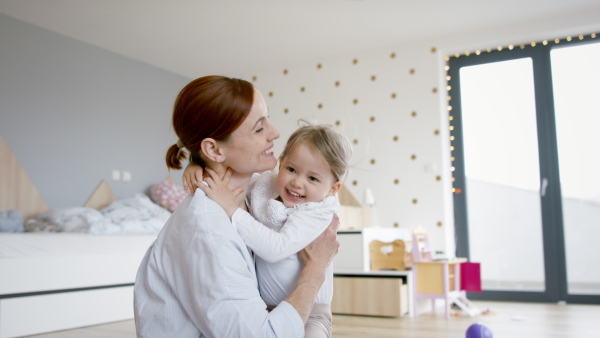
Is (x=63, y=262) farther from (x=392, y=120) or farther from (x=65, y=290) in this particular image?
(x=392, y=120)

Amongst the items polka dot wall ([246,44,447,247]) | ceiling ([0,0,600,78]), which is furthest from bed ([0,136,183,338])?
polka dot wall ([246,44,447,247])

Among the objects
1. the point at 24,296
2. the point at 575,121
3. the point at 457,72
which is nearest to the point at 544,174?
the point at 575,121

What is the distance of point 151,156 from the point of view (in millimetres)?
5453

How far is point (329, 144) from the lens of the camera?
51.4 inches

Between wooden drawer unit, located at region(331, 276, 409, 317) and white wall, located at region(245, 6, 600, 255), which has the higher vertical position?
white wall, located at region(245, 6, 600, 255)

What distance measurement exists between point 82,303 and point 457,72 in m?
3.78

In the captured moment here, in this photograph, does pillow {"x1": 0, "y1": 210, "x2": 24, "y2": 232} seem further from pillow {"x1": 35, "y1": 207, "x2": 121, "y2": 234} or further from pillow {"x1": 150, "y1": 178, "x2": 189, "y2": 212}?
pillow {"x1": 150, "y1": 178, "x2": 189, "y2": 212}

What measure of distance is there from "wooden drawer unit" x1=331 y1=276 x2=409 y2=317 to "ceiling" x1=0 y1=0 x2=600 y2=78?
2.09 m

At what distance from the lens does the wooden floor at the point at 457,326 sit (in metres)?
2.91

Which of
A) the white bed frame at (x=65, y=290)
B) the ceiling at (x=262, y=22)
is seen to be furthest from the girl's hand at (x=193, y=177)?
the ceiling at (x=262, y=22)

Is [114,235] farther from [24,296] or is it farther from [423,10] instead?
[423,10]

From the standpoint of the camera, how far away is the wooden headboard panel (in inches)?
163

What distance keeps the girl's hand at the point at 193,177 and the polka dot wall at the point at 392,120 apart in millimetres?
3477

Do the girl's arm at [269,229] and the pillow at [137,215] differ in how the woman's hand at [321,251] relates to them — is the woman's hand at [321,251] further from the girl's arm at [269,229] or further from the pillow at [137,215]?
the pillow at [137,215]
